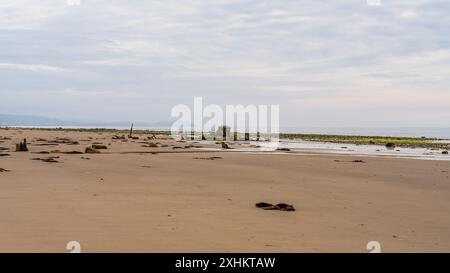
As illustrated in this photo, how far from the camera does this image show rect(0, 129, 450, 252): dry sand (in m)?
7.51

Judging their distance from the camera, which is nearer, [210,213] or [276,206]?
[210,213]

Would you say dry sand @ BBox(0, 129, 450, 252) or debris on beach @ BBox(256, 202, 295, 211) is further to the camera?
debris on beach @ BBox(256, 202, 295, 211)

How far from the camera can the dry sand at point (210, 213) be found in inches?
296

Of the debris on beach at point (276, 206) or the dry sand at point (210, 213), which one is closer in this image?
the dry sand at point (210, 213)

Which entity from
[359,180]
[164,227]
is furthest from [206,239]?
[359,180]

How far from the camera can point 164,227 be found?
8.46m

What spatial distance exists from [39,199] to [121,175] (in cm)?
558

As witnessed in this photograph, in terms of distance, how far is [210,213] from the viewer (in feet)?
32.6

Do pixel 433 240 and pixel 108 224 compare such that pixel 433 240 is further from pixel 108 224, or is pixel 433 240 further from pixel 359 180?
pixel 359 180

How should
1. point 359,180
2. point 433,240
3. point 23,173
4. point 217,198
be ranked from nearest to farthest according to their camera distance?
point 433,240 < point 217,198 < point 23,173 < point 359,180

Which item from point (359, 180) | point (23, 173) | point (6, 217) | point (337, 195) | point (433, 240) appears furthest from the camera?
point (359, 180)
